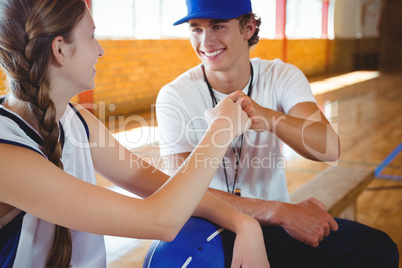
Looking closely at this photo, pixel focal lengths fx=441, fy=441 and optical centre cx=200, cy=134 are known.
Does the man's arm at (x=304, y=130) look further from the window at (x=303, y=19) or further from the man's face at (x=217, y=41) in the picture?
the window at (x=303, y=19)

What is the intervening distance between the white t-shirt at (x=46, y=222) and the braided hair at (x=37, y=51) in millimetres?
29

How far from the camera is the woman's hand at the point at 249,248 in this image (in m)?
1.11

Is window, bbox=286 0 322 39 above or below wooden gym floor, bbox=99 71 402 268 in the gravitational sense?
above

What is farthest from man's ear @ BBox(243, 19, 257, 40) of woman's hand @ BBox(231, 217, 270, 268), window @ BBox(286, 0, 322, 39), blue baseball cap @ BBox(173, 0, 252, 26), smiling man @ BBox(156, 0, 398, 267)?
window @ BBox(286, 0, 322, 39)

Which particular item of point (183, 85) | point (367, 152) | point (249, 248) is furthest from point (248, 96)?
point (367, 152)

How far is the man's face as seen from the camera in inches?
70.1

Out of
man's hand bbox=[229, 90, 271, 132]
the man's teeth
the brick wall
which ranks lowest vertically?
the brick wall

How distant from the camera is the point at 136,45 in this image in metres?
6.84

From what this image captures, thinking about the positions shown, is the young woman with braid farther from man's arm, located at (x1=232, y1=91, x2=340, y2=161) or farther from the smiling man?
the smiling man

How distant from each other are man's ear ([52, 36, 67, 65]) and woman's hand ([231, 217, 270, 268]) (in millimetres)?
610

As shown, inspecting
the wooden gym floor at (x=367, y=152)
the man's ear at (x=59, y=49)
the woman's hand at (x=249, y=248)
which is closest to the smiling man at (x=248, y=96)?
the woman's hand at (x=249, y=248)

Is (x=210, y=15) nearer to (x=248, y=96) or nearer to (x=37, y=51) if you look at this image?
(x=248, y=96)

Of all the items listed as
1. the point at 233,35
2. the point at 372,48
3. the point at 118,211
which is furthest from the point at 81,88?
the point at 372,48

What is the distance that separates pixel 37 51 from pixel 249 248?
687 mm
